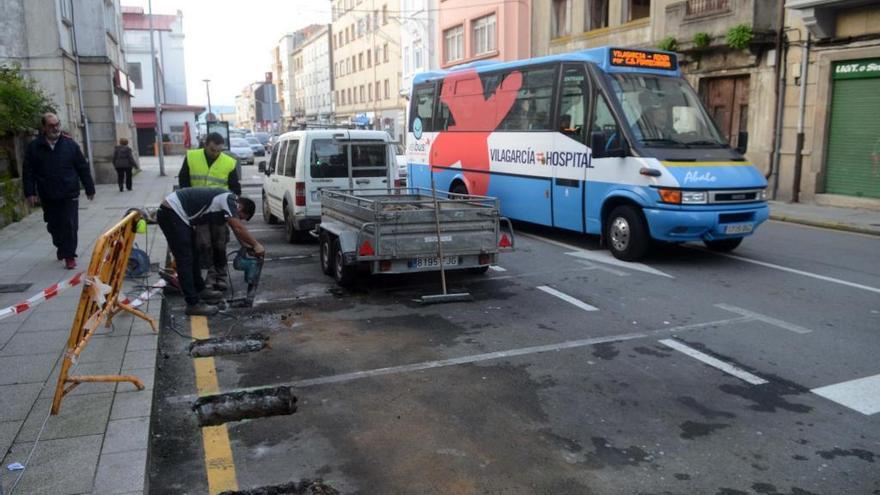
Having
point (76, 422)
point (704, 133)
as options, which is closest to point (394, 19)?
point (704, 133)

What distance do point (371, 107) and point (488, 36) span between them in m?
25.1

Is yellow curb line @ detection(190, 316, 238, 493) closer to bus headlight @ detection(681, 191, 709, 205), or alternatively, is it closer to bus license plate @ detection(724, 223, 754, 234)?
bus headlight @ detection(681, 191, 709, 205)

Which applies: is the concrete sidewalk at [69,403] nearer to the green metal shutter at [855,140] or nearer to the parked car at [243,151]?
the green metal shutter at [855,140]

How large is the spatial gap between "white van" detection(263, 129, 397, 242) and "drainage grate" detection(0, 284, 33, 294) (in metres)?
4.33

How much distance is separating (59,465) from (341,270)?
15.5ft

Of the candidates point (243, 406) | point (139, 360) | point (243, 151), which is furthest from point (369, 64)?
point (243, 406)

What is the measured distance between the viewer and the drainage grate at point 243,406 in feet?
15.6

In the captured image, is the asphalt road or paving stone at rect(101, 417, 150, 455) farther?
the asphalt road

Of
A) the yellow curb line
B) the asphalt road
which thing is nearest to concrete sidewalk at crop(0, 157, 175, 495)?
the asphalt road

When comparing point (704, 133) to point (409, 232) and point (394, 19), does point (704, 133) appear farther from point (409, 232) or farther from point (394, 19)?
point (394, 19)

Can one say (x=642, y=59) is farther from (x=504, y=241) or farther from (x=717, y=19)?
(x=717, y=19)

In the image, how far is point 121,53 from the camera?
3150 cm

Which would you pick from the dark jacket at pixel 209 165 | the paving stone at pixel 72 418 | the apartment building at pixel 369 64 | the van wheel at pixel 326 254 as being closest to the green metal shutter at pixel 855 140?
the van wheel at pixel 326 254

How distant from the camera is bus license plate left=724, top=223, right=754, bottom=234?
940 centimetres
